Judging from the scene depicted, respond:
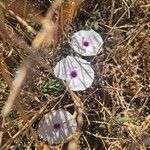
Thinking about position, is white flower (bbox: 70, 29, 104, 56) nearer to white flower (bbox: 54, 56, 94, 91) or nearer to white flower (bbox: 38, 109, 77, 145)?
white flower (bbox: 54, 56, 94, 91)

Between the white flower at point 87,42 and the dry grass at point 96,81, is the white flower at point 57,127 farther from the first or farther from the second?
the white flower at point 87,42

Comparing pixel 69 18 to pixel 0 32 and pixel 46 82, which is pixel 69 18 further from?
pixel 0 32

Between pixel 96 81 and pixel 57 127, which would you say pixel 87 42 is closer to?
pixel 96 81

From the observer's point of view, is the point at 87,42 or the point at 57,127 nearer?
the point at 57,127

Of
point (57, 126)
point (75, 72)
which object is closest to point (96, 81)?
point (75, 72)

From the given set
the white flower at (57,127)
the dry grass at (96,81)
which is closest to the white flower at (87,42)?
the dry grass at (96,81)

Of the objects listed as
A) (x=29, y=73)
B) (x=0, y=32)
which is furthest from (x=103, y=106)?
(x=29, y=73)
